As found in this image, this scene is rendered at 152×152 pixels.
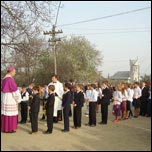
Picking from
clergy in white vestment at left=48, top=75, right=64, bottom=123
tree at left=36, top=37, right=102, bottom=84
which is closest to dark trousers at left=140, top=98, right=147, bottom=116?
clergy in white vestment at left=48, top=75, right=64, bottom=123

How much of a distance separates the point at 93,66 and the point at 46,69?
8.86m

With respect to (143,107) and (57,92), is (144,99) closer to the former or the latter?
(143,107)

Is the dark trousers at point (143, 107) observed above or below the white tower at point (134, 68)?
below

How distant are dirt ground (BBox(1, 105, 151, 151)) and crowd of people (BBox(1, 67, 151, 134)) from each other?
0.48 m

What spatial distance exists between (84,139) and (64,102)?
2.39m

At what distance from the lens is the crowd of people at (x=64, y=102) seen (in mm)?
11875

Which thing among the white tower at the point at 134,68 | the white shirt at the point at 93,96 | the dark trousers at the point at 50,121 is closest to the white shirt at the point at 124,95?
the white shirt at the point at 93,96

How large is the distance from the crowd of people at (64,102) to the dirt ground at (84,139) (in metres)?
0.48

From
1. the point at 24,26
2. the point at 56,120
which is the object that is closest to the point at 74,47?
the point at 24,26

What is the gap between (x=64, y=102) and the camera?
506 inches

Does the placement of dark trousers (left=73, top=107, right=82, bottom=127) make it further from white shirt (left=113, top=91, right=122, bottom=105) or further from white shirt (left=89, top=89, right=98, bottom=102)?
white shirt (left=113, top=91, right=122, bottom=105)

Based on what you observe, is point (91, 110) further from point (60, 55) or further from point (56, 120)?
point (60, 55)

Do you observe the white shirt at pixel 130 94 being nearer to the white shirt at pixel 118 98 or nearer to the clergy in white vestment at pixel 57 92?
the white shirt at pixel 118 98

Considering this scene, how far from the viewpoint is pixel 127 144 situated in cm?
991
